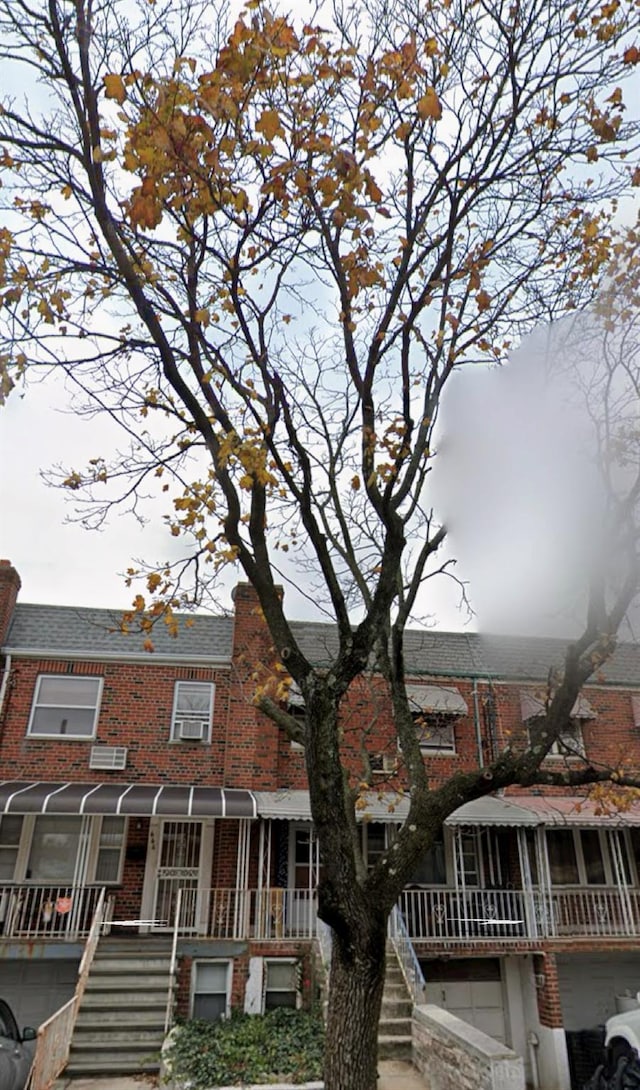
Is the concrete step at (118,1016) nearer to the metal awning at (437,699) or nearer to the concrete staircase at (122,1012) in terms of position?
the concrete staircase at (122,1012)

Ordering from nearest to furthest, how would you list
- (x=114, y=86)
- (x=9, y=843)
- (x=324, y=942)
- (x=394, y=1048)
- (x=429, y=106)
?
1. (x=114, y=86)
2. (x=429, y=106)
3. (x=394, y=1048)
4. (x=324, y=942)
5. (x=9, y=843)

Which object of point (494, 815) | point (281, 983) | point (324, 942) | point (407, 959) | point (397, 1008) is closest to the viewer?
point (397, 1008)

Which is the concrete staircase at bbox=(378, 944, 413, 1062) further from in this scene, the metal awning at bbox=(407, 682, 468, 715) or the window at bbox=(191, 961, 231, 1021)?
the metal awning at bbox=(407, 682, 468, 715)

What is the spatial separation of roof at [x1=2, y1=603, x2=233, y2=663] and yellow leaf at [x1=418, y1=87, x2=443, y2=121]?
37.7 ft

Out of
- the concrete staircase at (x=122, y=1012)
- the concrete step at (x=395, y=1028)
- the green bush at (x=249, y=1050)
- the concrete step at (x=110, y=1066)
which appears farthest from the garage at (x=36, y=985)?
the concrete step at (x=395, y=1028)

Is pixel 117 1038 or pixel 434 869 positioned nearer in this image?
pixel 117 1038

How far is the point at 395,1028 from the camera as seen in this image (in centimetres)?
1033

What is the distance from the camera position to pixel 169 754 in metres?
14.9

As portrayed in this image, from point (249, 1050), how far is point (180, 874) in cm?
496

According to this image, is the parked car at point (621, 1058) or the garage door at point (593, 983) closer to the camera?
the parked car at point (621, 1058)

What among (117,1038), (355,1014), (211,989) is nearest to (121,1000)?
(117,1038)

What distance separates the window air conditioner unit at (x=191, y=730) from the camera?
49.4ft

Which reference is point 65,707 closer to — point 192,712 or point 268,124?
point 192,712

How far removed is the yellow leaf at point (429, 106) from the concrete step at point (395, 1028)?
11.0 m
